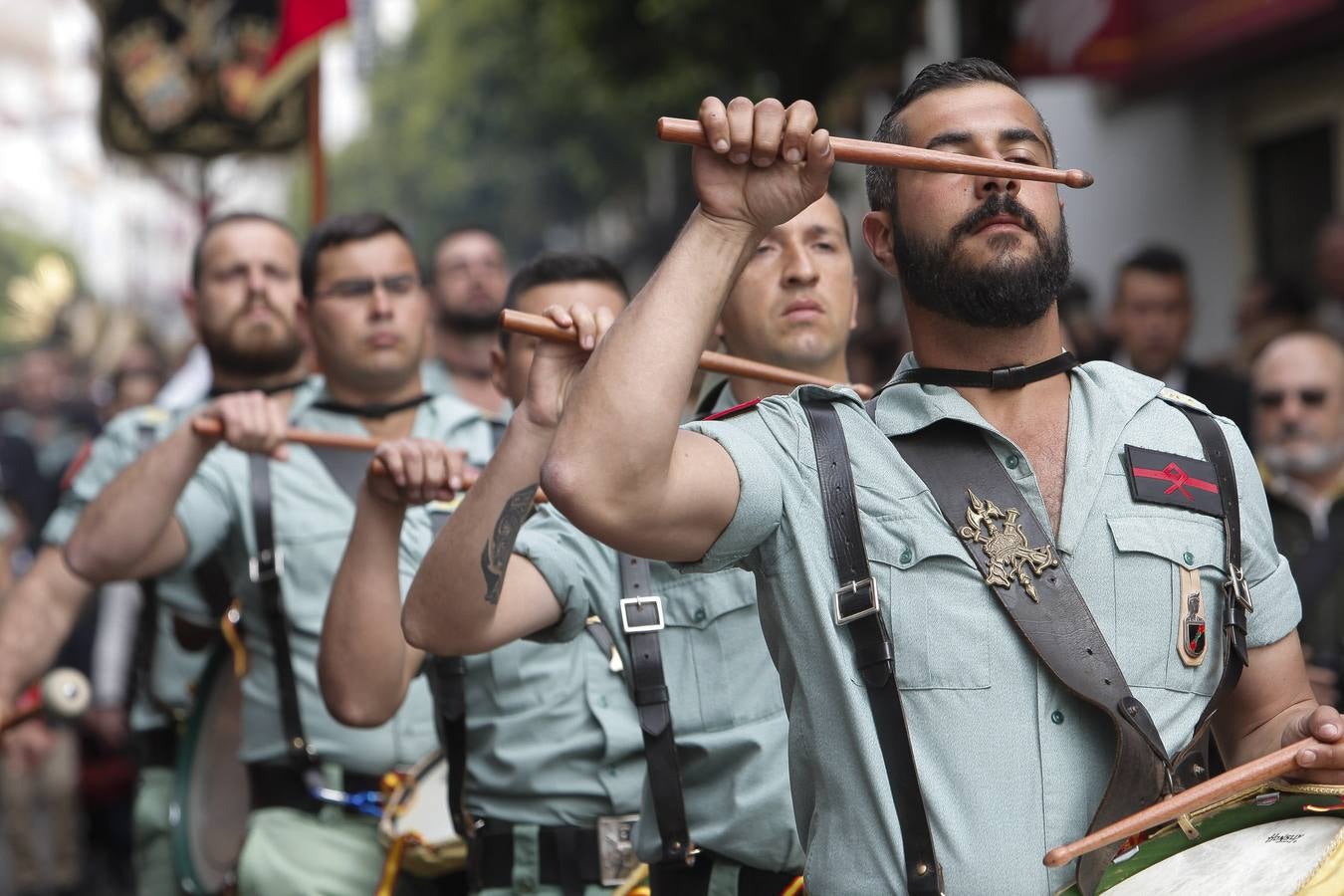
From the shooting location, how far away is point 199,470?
5.56 m

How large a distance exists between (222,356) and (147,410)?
343 millimetres

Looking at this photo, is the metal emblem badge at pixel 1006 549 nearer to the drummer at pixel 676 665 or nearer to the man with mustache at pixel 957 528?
the man with mustache at pixel 957 528

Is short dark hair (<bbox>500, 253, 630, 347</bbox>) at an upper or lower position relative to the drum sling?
upper

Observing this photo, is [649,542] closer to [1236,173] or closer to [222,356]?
[222,356]

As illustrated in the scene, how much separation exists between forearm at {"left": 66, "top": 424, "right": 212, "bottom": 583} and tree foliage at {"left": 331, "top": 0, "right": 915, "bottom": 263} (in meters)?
6.06

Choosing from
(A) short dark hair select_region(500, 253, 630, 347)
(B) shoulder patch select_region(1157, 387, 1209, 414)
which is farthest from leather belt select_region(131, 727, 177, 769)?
(B) shoulder patch select_region(1157, 387, 1209, 414)

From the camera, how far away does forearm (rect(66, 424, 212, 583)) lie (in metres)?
4.96

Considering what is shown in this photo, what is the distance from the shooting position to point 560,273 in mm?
5004

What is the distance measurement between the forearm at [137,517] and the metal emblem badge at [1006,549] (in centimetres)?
253

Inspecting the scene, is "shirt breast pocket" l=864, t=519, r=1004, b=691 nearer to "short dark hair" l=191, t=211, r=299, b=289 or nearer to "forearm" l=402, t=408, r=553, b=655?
"forearm" l=402, t=408, r=553, b=655

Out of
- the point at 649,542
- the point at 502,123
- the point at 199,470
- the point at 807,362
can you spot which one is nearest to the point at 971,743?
the point at 649,542

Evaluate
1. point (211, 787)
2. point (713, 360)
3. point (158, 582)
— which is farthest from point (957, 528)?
point (158, 582)

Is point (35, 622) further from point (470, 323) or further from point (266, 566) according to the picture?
point (470, 323)

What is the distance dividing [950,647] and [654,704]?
1.26 metres
